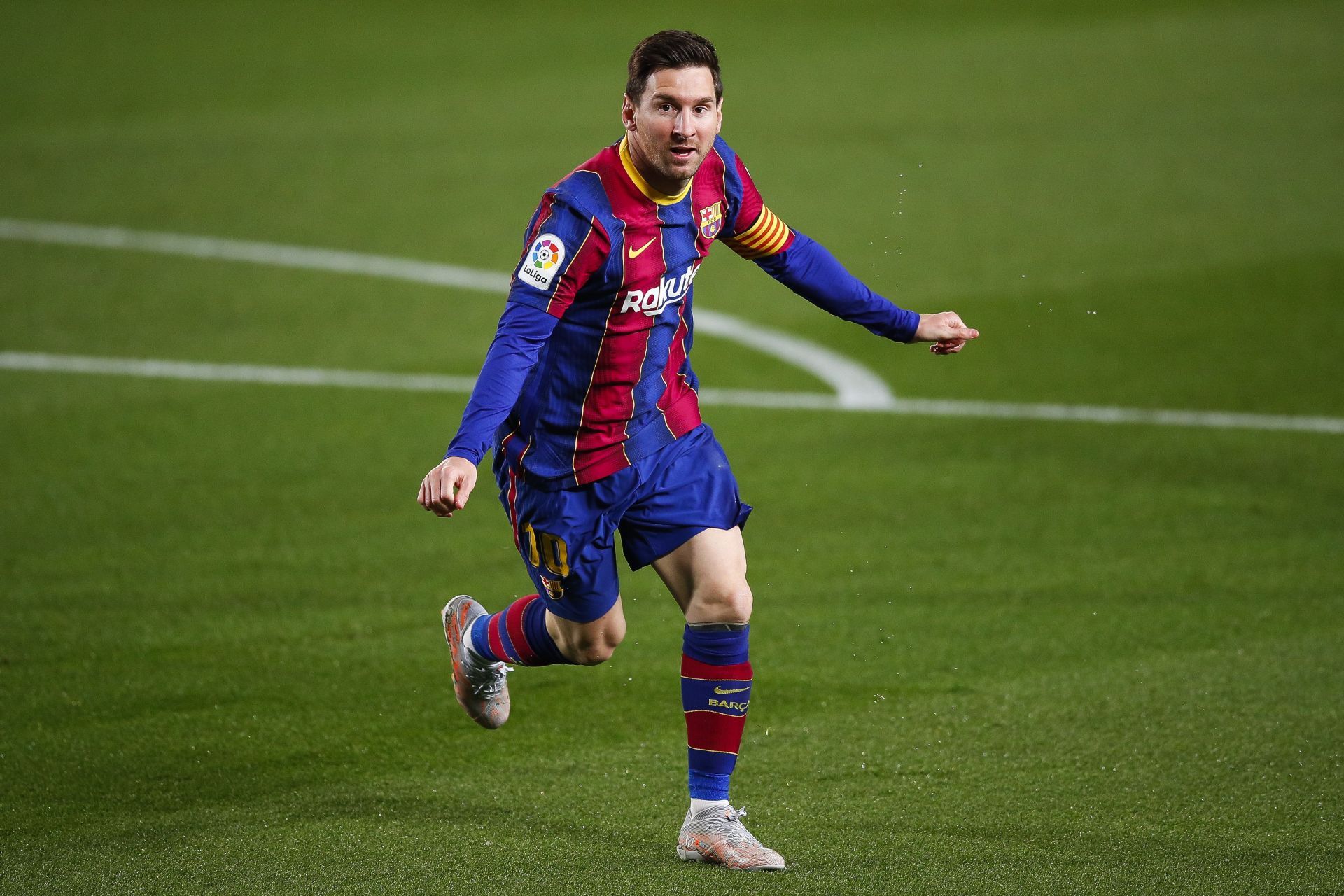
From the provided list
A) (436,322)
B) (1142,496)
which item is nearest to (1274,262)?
(1142,496)

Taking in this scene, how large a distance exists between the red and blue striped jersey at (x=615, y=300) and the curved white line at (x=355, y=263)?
5.17 m

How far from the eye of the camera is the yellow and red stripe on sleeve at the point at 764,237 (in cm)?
482

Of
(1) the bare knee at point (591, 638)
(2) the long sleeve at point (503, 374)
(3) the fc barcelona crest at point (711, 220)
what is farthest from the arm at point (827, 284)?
(1) the bare knee at point (591, 638)

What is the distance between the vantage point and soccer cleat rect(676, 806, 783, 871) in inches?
172

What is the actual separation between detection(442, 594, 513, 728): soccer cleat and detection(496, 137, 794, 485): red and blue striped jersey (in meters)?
0.81

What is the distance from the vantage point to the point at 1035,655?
6.01m

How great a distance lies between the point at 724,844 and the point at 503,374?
1344mm

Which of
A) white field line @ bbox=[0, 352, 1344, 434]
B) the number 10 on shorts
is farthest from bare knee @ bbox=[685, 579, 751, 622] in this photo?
white field line @ bbox=[0, 352, 1344, 434]

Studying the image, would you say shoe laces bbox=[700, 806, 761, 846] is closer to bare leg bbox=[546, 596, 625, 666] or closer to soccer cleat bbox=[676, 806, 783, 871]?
soccer cleat bbox=[676, 806, 783, 871]

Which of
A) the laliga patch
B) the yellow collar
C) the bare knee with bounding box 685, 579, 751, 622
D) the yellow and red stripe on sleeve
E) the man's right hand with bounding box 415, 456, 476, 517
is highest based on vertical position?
the yellow collar

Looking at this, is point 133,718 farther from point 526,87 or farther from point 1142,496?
point 526,87

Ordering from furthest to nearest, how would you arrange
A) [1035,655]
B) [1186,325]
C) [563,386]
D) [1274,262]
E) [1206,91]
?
[1206,91] < [1274,262] < [1186,325] < [1035,655] < [563,386]

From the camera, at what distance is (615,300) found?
4.49 meters

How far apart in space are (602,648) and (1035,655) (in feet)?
6.28
